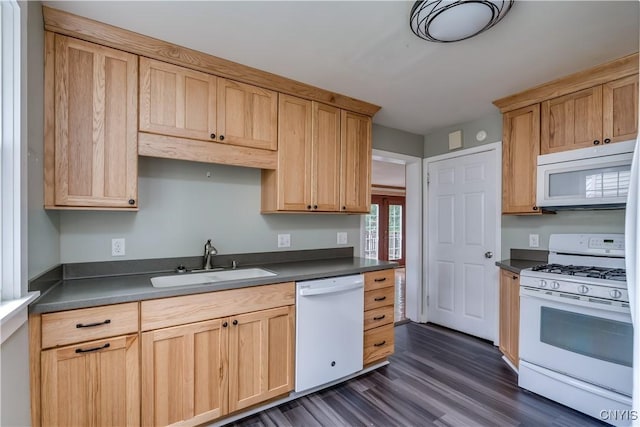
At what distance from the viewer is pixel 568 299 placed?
1979 mm

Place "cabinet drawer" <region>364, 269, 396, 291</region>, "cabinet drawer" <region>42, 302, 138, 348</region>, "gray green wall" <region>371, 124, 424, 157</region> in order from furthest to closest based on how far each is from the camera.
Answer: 1. "gray green wall" <region>371, 124, 424, 157</region>
2. "cabinet drawer" <region>364, 269, 396, 291</region>
3. "cabinet drawer" <region>42, 302, 138, 348</region>

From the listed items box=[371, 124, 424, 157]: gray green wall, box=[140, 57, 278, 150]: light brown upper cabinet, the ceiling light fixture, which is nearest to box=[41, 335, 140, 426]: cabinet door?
box=[140, 57, 278, 150]: light brown upper cabinet

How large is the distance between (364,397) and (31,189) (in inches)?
95.1

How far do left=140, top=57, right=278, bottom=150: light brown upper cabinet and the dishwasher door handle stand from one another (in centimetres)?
115

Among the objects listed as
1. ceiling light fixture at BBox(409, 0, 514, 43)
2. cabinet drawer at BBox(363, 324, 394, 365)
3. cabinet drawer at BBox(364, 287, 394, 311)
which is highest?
ceiling light fixture at BBox(409, 0, 514, 43)

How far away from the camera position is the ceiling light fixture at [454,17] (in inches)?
55.7

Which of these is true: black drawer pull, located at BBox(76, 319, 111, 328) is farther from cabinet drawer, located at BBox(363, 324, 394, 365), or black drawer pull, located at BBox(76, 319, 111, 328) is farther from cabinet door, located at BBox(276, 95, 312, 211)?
cabinet drawer, located at BBox(363, 324, 394, 365)

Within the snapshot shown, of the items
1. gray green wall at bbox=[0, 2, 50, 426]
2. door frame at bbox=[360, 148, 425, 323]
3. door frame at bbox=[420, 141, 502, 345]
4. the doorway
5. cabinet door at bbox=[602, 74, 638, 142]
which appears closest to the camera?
gray green wall at bbox=[0, 2, 50, 426]

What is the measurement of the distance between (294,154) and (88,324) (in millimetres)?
1730

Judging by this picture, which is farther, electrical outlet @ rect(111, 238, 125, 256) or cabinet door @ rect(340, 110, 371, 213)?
cabinet door @ rect(340, 110, 371, 213)

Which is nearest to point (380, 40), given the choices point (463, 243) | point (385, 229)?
point (463, 243)

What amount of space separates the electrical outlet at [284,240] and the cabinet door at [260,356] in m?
0.76

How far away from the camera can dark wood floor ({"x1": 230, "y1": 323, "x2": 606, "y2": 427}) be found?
1896 mm

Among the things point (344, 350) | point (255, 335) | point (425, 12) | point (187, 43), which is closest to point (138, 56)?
point (187, 43)
